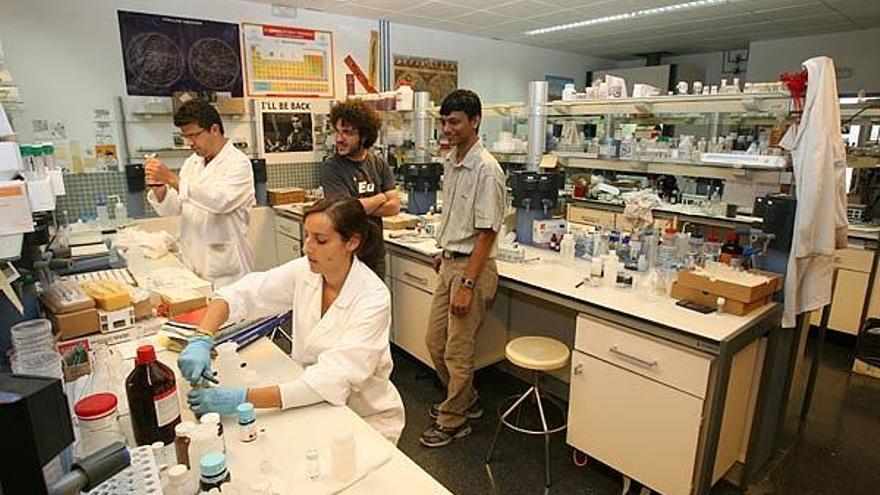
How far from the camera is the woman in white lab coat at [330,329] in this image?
4.26ft

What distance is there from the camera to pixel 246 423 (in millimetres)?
1145

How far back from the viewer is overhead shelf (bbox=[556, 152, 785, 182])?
7.55 ft

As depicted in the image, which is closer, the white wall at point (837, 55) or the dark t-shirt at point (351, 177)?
the dark t-shirt at point (351, 177)

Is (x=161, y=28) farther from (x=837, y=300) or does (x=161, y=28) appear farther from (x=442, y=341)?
(x=837, y=300)

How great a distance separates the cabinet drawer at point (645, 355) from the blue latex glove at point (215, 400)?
1.36 m

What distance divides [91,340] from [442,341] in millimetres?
1486

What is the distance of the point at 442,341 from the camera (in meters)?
2.57

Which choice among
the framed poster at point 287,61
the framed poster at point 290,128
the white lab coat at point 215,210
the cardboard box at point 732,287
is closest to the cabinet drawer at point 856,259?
the cardboard box at point 732,287

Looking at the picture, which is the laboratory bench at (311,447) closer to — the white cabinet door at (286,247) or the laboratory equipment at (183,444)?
the laboratory equipment at (183,444)

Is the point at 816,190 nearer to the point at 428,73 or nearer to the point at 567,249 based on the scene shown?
the point at 567,249

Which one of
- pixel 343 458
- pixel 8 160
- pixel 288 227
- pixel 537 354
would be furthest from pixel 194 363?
pixel 288 227

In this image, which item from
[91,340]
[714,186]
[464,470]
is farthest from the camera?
[714,186]

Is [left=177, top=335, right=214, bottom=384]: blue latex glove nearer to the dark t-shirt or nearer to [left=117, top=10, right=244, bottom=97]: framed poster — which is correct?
the dark t-shirt

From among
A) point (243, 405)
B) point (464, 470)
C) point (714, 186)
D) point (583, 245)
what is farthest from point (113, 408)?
point (714, 186)
